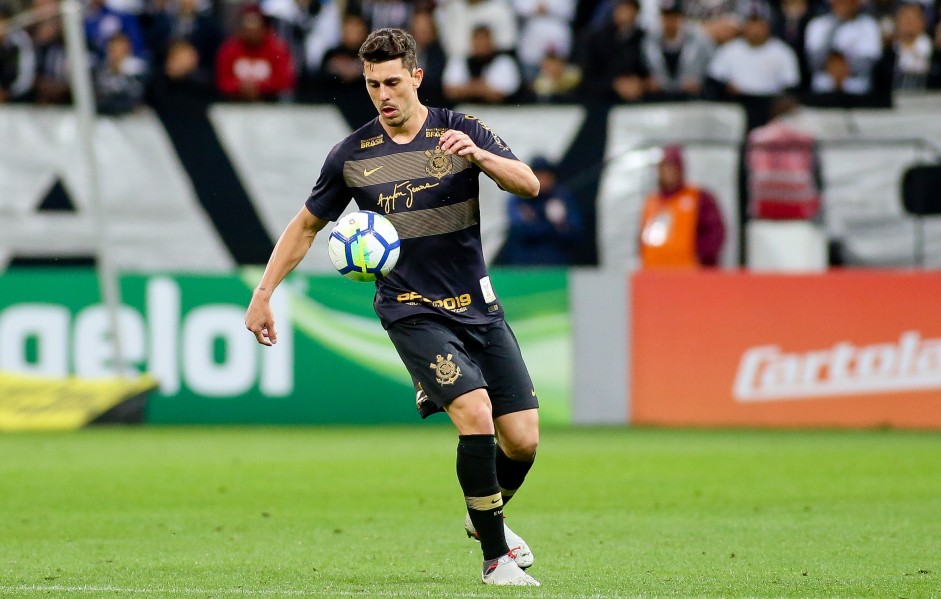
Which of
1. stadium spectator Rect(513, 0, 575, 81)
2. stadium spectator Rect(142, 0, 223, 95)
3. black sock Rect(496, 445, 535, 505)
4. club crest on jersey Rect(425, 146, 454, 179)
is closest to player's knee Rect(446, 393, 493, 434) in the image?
black sock Rect(496, 445, 535, 505)

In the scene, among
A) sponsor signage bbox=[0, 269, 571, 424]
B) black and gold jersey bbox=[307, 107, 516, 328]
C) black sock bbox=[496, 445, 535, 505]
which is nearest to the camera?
black and gold jersey bbox=[307, 107, 516, 328]

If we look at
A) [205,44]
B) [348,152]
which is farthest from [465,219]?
[205,44]

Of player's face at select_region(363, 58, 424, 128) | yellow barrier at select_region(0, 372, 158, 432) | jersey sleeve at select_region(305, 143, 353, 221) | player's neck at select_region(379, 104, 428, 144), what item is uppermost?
player's face at select_region(363, 58, 424, 128)

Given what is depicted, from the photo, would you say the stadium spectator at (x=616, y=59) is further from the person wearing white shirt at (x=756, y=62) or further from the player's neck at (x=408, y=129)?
the player's neck at (x=408, y=129)

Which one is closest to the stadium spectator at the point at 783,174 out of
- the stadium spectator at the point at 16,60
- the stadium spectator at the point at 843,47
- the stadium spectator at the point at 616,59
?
the stadium spectator at the point at 843,47

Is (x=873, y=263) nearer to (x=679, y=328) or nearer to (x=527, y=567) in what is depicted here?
(x=679, y=328)

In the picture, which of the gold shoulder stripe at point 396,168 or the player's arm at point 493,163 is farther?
the gold shoulder stripe at point 396,168

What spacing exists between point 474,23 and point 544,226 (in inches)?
116

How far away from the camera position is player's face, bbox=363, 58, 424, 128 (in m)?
6.95

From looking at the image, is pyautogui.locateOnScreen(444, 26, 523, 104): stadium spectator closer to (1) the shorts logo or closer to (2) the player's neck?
(2) the player's neck

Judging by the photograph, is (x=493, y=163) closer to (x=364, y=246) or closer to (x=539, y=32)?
(x=364, y=246)

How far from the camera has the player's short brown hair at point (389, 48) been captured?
6922 mm

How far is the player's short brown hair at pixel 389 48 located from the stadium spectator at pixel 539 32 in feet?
38.3

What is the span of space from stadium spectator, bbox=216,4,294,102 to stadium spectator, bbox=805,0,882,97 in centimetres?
590
